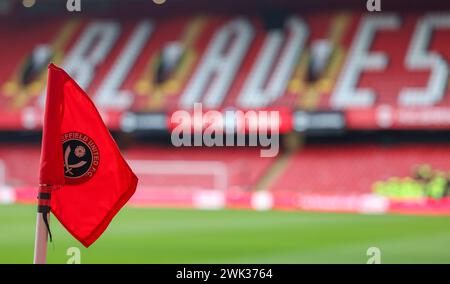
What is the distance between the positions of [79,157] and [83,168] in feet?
0.25

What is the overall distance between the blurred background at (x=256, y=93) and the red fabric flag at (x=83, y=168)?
656 inches

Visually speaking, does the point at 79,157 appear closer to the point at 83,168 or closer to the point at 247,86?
the point at 83,168

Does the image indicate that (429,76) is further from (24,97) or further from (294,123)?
(24,97)

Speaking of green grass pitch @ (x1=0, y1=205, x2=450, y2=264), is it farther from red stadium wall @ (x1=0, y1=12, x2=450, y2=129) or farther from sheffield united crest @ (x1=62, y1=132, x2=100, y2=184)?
sheffield united crest @ (x1=62, y1=132, x2=100, y2=184)

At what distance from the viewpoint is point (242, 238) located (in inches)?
635

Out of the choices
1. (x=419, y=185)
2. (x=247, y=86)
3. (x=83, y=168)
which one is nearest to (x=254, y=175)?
(x=247, y=86)

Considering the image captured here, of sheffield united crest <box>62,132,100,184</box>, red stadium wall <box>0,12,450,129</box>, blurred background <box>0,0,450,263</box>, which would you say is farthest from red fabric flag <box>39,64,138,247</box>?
red stadium wall <box>0,12,450,129</box>

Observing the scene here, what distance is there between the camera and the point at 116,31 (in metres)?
27.8

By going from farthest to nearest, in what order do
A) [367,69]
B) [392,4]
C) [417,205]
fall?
[367,69] → [392,4] → [417,205]

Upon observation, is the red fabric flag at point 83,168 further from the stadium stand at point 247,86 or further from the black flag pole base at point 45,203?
the stadium stand at point 247,86

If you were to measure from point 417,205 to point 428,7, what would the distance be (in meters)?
6.71

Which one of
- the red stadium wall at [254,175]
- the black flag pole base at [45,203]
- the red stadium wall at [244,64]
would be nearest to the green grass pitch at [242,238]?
the red stadium wall at [254,175]
